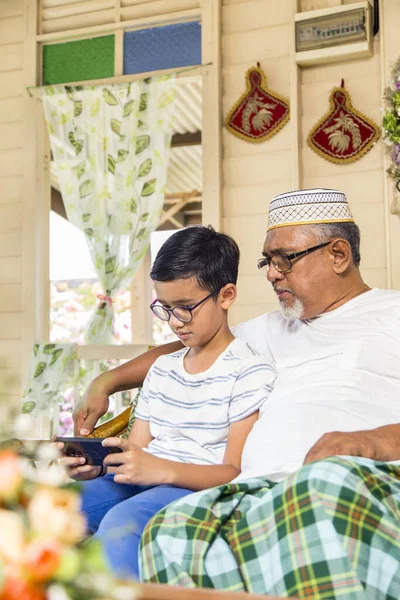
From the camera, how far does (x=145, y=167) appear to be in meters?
3.96

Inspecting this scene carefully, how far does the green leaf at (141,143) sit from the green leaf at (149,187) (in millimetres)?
176

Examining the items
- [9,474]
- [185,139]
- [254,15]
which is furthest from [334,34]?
[9,474]

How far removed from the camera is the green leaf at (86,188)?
4.05 metres

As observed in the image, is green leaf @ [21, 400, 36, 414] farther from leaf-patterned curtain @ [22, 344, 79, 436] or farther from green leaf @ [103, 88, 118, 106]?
green leaf @ [103, 88, 118, 106]

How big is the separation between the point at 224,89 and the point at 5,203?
1436mm

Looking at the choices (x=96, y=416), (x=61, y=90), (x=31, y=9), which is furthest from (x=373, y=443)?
(x=31, y=9)

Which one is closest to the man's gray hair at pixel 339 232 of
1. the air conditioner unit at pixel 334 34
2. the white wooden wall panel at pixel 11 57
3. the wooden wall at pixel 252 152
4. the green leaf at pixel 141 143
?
the wooden wall at pixel 252 152

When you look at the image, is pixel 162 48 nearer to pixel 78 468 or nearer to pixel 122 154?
pixel 122 154

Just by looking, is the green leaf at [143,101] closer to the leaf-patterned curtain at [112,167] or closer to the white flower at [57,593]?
the leaf-patterned curtain at [112,167]

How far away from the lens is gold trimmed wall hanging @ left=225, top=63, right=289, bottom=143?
11.9 feet

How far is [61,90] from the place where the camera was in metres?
4.06

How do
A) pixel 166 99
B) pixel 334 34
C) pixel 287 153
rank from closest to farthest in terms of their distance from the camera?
pixel 334 34, pixel 287 153, pixel 166 99

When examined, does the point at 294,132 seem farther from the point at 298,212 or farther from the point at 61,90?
the point at 298,212

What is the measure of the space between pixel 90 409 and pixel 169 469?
626mm
